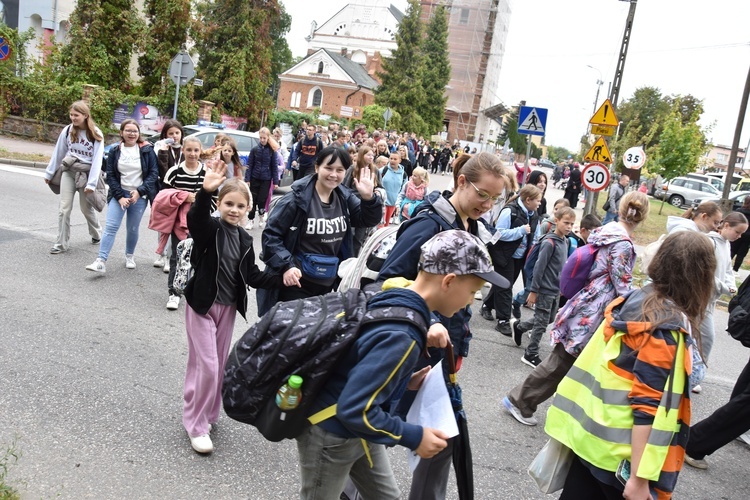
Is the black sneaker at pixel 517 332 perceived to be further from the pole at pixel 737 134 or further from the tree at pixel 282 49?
the tree at pixel 282 49

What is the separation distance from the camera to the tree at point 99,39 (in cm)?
2112

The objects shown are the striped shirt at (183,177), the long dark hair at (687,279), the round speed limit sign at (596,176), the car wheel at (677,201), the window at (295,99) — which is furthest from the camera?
the window at (295,99)

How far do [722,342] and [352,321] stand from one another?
8.18 metres

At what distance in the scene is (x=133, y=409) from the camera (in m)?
4.12

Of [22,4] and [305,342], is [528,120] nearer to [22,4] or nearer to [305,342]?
[305,342]

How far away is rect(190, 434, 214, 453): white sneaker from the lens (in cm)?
369

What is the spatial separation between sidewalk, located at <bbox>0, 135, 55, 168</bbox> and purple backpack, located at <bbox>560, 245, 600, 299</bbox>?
1447cm

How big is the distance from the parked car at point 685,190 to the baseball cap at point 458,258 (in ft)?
123

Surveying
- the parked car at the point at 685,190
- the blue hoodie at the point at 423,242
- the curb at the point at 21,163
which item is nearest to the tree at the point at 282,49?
the parked car at the point at 685,190

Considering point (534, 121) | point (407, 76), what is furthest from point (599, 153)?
point (407, 76)

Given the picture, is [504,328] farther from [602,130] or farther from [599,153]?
[602,130]

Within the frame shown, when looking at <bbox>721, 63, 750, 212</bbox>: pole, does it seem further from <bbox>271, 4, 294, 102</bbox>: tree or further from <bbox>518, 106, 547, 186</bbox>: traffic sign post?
<bbox>271, 4, 294, 102</bbox>: tree

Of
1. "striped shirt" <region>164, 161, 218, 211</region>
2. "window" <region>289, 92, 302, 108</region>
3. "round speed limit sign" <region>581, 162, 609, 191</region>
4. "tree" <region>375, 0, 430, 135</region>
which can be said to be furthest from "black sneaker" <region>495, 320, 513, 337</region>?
"window" <region>289, 92, 302, 108</region>

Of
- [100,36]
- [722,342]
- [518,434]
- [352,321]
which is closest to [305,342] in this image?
[352,321]
